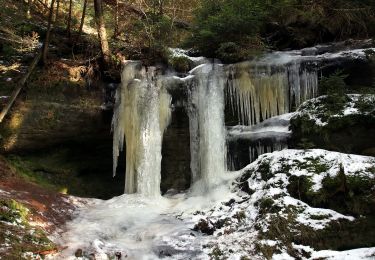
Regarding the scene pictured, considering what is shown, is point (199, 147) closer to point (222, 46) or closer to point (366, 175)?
point (222, 46)

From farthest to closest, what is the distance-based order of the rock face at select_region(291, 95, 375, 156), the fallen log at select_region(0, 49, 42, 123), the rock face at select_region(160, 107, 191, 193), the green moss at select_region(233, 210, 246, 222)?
the rock face at select_region(160, 107, 191, 193)
the fallen log at select_region(0, 49, 42, 123)
the rock face at select_region(291, 95, 375, 156)
the green moss at select_region(233, 210, 246, 222)

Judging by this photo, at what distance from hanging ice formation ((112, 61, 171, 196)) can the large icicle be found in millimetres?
825

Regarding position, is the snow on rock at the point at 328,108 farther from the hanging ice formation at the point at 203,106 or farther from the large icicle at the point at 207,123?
the large icicle at the point at 207,123

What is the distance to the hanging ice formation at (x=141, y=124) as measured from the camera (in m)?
10.3

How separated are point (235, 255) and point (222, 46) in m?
6.52

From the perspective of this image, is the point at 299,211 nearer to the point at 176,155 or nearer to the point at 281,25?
the point at 176,155

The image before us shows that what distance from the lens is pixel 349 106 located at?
30.7ft

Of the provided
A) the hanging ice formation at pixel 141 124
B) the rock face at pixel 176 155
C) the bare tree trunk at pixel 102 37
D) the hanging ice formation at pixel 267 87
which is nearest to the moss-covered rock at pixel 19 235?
the hanging ice formation at pixel 141 124

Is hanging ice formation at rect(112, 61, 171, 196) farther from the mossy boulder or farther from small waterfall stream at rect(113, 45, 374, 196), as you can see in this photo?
the mossy boulder

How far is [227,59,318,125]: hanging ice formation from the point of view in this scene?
408 inches

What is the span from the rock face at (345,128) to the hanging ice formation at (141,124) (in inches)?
149

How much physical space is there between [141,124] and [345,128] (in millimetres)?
5223

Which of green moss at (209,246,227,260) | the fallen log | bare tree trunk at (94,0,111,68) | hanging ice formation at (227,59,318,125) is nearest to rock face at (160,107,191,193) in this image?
hanging ice formation at (227,59,318,125)

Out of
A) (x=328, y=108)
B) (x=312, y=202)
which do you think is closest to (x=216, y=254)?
(x=312, y=202)
